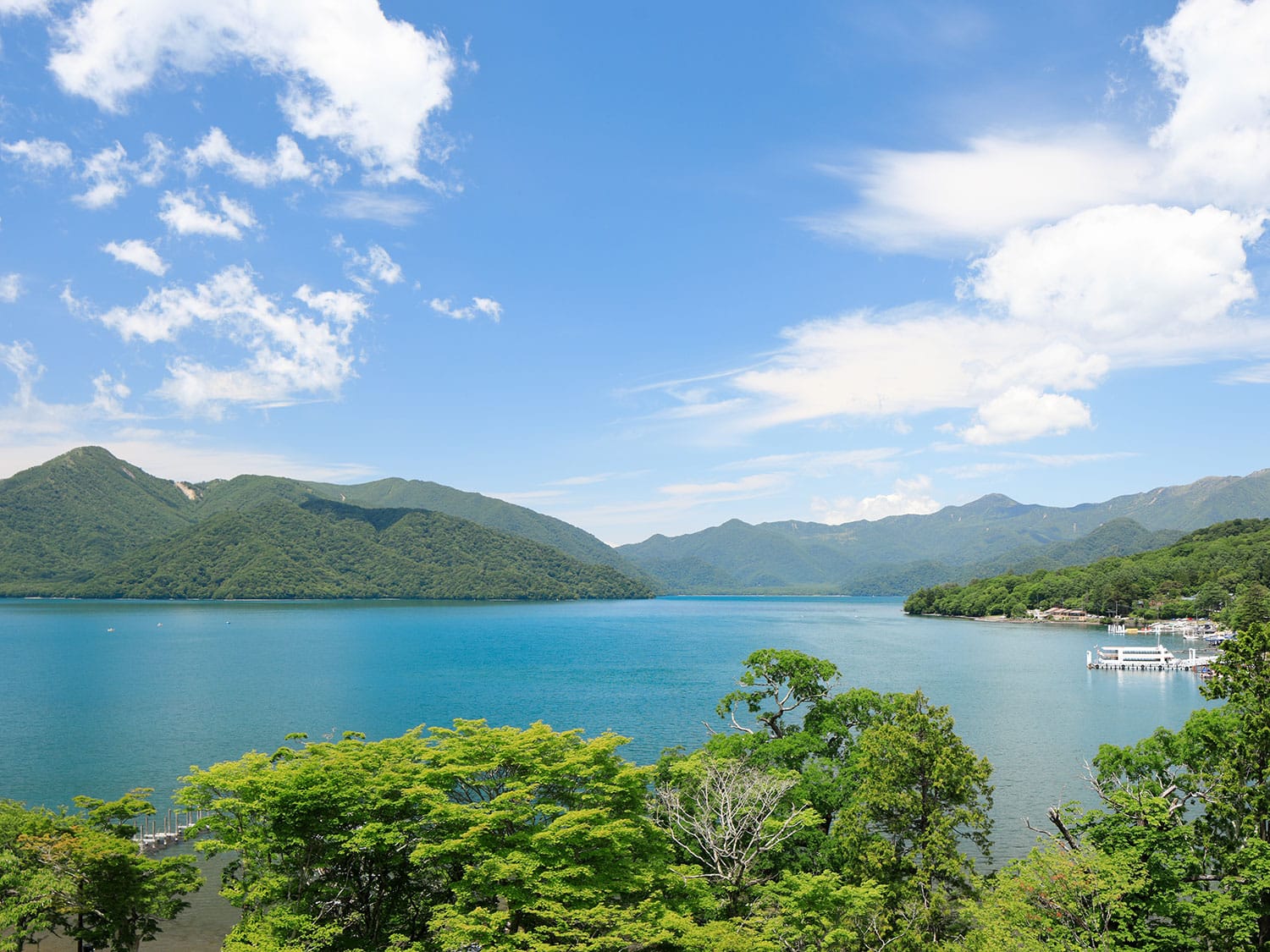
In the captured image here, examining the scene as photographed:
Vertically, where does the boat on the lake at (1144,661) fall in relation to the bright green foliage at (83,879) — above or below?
below

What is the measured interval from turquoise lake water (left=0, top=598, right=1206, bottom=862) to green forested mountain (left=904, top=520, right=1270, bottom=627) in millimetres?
20309

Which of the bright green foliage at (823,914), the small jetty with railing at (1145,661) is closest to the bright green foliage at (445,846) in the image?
the bright green foliage at (823,914)

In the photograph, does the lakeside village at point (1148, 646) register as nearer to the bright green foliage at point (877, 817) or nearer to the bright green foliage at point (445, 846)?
the bright green foliage at point (877, 817)

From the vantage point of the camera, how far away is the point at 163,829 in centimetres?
3884

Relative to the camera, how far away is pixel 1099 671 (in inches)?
3676

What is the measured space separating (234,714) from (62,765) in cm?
1596

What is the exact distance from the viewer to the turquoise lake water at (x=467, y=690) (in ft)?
159

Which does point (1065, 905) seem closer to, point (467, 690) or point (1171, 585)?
point (467, 690)

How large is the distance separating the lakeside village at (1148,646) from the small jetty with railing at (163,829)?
73.2 metres

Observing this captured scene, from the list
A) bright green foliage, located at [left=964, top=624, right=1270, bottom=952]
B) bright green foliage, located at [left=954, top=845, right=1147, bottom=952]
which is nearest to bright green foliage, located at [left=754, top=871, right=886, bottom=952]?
bright green foliage, located at [left=954, top=845, right=1147, bottom=952]

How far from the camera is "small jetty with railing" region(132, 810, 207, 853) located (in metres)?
35.7

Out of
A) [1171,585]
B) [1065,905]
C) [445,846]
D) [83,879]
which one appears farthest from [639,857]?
[1171,585]

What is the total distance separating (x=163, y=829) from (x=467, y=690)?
40250 millimetres

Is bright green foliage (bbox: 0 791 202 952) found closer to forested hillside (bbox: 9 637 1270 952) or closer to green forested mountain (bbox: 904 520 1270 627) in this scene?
forested hillside (bbox: 9 637 1270 952)
